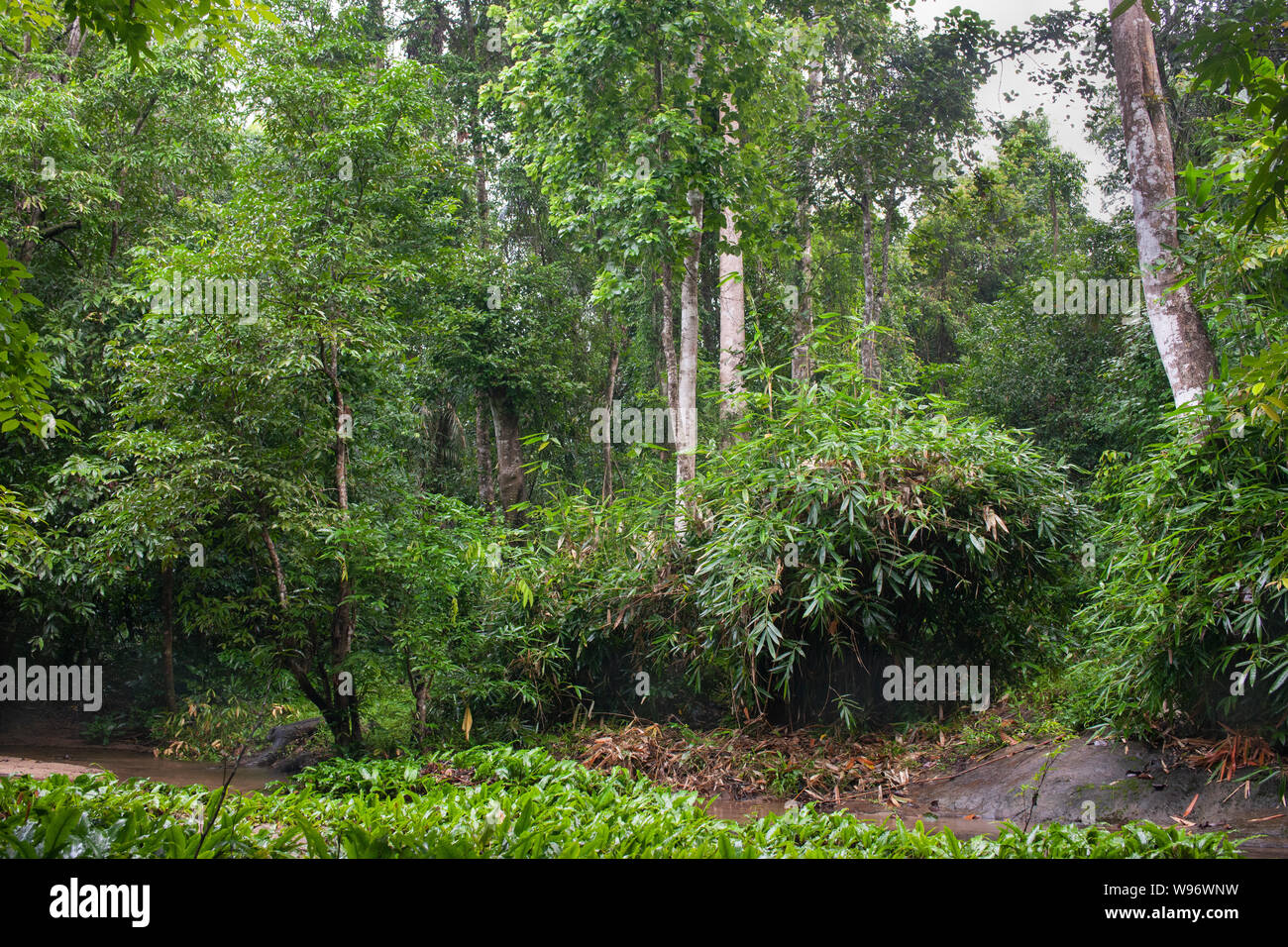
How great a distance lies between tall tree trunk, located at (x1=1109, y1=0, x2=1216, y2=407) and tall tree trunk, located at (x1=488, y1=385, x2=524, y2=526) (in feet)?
29.6

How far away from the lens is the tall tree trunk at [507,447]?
13.5m

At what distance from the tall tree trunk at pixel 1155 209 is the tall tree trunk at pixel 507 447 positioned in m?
9.03

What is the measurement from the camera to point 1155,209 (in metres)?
7.00

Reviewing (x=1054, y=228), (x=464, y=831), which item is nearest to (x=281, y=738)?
(x=464, y=831)

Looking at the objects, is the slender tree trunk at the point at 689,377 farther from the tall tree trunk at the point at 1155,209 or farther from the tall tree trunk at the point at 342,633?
the tall tree trunk at the point at 1155,209

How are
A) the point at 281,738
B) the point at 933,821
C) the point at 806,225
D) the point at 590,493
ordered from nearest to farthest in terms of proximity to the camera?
the point at 933,821 < the point at 590,493 < the point at 281,738 < the point at 806,225

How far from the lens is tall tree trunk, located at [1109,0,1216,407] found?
22.0 ft

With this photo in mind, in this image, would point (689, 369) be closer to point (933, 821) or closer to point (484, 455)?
point (933, 821)

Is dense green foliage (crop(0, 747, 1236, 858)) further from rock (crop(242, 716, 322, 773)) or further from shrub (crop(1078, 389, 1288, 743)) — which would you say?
rock (crop(242, 716, 322, 773))

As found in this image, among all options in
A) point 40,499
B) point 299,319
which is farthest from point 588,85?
point 40,499

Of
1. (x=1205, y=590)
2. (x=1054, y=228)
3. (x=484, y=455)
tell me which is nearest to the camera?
(x=1205, y=590)

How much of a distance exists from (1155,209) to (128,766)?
1041cm

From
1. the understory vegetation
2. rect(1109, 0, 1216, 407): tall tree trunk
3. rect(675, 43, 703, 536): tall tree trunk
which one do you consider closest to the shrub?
the understory vegetation
